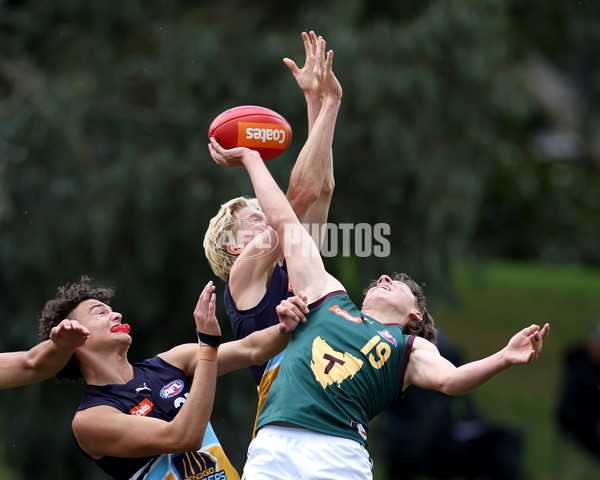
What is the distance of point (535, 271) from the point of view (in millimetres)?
20094

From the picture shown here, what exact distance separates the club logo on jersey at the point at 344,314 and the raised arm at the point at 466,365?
13.3 inches

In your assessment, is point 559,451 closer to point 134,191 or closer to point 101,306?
point 134,191

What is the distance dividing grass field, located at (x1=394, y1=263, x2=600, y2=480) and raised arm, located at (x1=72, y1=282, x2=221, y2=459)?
11070 mm

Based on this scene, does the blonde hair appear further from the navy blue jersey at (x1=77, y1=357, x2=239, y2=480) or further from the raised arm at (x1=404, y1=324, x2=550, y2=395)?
the raised arm at (x1=404, y1=324, x2=550, y2=395)

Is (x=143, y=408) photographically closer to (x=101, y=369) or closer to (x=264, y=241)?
(x=101, y=369)

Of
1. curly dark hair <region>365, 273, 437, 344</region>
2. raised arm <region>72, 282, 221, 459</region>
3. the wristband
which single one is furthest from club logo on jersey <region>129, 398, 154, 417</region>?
curly dark hair <region>365, 273, 437, 344</region>

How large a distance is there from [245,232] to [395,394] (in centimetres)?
124

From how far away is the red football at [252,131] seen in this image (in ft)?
16.4

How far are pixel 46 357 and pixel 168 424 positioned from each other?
0.73 metres

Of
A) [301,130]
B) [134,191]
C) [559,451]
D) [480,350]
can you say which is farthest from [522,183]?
[134,191]

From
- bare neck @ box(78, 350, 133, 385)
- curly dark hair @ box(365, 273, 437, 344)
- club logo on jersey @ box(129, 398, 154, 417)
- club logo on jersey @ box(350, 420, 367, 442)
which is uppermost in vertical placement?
curly dark hair @ box(365, 273, 437, 344)

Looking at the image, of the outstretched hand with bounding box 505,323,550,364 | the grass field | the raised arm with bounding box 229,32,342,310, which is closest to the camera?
the outstretched hand with bounding box 505,323,550,364

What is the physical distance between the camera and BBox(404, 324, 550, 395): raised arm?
4.05 m

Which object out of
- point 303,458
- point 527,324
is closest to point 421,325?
point 303,458
